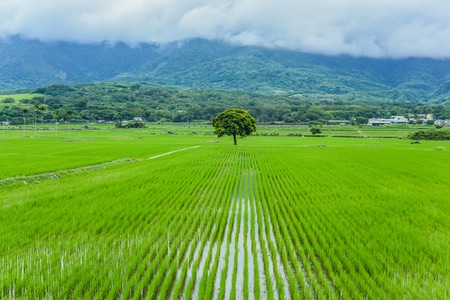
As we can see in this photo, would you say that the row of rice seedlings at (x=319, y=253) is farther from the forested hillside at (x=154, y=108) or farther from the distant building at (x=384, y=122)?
the distant building at (x=384, y=122)

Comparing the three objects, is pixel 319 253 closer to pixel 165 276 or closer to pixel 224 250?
pixel 224 250

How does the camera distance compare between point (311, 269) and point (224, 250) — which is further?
point (224, 250)

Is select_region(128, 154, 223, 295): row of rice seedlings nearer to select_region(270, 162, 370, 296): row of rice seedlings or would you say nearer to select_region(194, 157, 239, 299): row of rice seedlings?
select_region(194, 157, 239, 299): row of rice seedlings

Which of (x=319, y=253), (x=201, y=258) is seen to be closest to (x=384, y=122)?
(x=319, y=253)

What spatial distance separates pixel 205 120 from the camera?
4966 inches

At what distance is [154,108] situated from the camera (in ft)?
469

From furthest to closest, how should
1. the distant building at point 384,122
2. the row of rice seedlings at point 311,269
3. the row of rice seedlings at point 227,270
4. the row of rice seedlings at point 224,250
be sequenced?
the distant building at point 384,122 → the row of rice seedlings at point 224,250 → the row of rice seedlings at point 311,269 → the row of rice seedlings at point 227,270

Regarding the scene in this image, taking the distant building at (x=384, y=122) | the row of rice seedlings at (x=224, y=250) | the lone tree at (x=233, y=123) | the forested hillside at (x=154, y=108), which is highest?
the forested hillside at (x=154, y=108)

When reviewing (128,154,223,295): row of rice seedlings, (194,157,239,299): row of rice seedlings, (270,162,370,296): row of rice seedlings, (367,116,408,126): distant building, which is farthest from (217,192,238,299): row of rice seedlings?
(367,116,408,126): distant building

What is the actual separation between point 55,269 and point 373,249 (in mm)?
6412

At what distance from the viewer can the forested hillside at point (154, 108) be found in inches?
4493

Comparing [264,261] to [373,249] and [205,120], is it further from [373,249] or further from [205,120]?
[205,120]

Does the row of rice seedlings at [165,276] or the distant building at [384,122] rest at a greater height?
the distant building at [384,122]

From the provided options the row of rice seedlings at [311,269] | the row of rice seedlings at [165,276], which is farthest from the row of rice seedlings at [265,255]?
the row of rice seedlings at [165,276]
